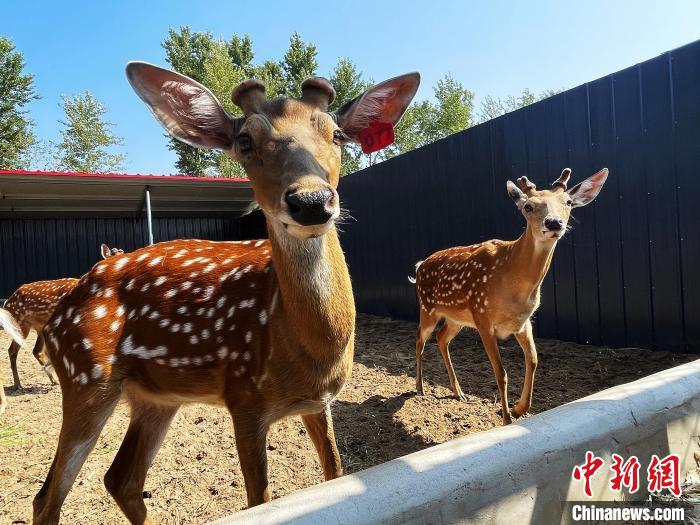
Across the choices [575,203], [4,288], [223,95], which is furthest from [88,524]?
[223,95]

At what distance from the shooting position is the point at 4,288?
1253 centimetres

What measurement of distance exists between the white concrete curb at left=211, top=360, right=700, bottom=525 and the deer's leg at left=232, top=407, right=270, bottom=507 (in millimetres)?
619

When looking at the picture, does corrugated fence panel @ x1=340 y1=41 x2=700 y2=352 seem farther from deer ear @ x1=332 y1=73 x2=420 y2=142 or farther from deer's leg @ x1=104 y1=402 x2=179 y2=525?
deer's leg @ x1=104 y1=402 x2=179 y2=525

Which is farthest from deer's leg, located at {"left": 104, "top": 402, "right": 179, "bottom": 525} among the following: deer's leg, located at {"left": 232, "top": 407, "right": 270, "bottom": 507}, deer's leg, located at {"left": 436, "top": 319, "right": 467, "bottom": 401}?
deer's leg, located at {"left": 436, "top": 319, "right": 467, "bottom": 401}

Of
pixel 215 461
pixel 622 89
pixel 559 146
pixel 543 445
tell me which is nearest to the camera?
pixel 543 445

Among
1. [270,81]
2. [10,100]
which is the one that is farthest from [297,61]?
[10,100]

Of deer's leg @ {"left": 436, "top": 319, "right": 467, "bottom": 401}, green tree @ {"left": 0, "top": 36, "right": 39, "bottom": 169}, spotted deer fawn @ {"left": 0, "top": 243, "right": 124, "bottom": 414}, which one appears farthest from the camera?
green tree @ {"left": 0, "top": 36, "right": 39, "bottom": 169}

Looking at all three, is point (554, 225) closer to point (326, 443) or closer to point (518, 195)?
point (518, 195)

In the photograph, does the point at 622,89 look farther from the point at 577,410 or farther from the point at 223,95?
the point at 223,95

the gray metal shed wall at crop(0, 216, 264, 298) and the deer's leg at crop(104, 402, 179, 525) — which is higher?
the gray metal shed wall at crop(0, 216, 264, 298)

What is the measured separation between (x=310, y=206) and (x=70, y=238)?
14871 mm

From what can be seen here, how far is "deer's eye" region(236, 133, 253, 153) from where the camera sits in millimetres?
1993

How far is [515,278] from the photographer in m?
4.01

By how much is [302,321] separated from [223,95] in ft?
78.3
